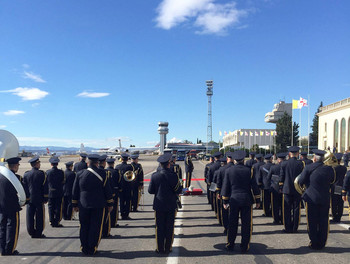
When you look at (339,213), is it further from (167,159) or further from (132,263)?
(132,263)

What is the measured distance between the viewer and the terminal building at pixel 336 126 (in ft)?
175

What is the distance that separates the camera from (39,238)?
7.26 metres

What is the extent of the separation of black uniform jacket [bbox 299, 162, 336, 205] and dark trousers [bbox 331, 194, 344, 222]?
2806mm

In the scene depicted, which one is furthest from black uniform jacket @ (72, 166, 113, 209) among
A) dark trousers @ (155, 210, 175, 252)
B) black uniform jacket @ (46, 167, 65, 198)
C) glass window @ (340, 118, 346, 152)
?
glass window @ (340, 118, 346, 152)

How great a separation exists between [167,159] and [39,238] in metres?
3.76

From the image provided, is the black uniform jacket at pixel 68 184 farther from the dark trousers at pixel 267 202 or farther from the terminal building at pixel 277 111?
the terminal building at pixel 277 111

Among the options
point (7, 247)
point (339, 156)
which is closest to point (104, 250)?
point (7, 247)

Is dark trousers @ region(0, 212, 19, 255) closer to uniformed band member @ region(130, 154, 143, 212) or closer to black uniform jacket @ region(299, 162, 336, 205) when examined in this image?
uniformed band member @ region(130, 154, 143, 212)

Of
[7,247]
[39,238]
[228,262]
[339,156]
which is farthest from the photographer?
[339,156]

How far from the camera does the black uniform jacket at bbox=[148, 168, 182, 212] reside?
6.09 meters

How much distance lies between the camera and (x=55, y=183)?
8398 mm

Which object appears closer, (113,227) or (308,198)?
(308,198)

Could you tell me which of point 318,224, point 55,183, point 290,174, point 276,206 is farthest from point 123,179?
point 318,224

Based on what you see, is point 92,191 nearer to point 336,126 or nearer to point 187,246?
point 187,246
